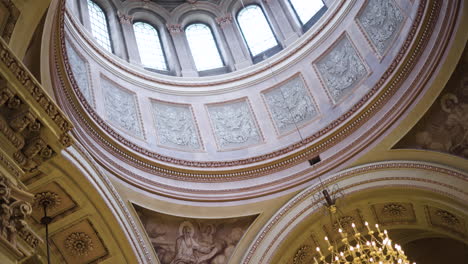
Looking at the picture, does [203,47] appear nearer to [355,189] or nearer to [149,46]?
[149,46]

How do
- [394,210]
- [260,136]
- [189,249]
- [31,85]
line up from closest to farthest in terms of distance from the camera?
1. [31,85]
2. [189,249]
3. [394,210]
4. [260,136]

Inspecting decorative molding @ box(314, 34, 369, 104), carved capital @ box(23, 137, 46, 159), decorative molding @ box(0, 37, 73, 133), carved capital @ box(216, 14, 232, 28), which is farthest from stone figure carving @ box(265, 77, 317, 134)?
carved capital @ box(23, 137, 46, 159)

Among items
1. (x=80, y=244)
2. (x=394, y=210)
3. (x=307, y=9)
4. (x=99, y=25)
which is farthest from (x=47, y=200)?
(x=307, y=9)

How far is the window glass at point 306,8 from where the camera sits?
60.3 feet

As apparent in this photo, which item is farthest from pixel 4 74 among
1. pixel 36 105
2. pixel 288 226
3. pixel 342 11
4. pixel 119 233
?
pixel 342 11

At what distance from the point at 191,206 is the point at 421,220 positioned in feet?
18.1

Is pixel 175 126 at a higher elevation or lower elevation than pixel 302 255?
higher

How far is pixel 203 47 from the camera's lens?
19.3 m

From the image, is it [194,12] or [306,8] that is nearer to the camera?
[306,8]

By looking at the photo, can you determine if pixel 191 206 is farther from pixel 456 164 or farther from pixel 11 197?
pixel 11 197

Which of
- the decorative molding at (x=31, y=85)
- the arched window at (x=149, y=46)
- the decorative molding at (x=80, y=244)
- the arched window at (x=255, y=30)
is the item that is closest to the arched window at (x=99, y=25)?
the arched window at (x=149, y=46)

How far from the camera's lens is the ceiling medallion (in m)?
13.1

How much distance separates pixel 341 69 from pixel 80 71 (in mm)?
6634

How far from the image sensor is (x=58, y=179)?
39.3 feet
